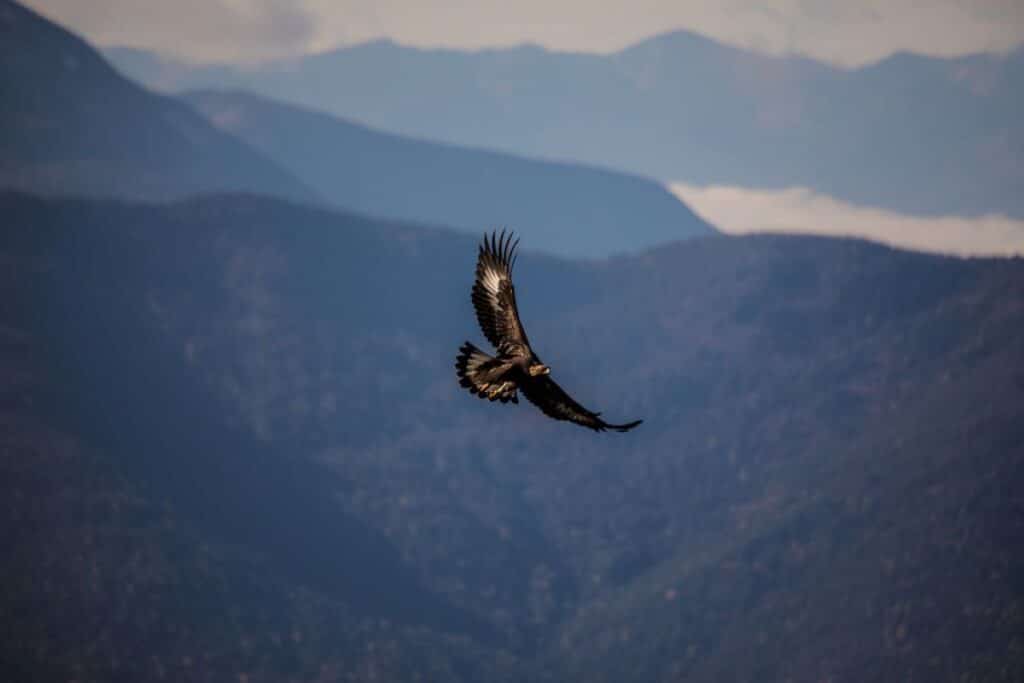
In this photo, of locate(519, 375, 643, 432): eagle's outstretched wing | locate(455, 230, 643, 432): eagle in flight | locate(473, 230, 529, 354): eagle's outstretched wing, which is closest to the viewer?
locate(455, 230, 643, 432): eagle in flight

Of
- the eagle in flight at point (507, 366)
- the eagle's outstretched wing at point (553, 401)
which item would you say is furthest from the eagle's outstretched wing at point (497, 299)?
the eagle's outstretched wing at point (553, 401)

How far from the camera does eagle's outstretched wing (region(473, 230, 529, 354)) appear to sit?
51.2 meters

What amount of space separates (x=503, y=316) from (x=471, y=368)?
15.5ft

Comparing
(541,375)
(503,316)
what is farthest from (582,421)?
(503,316)

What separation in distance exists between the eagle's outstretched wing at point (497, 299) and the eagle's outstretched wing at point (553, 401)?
88.9 inches

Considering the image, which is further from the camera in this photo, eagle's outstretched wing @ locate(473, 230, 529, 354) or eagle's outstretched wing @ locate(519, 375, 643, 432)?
eagle's outstretched wing @ locate(473, 230, 529, 354)

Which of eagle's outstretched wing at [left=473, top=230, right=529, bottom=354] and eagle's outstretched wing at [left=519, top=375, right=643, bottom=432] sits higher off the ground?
eagle's outstretched wing at [left=473, top=230, right=529, bottom=354]

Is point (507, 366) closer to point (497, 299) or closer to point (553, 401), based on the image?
point (553, 401)

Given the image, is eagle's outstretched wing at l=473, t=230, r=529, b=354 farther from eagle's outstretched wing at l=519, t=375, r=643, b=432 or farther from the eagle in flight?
eagle's outstretched wing at l=519, t=375, r=643, b=432

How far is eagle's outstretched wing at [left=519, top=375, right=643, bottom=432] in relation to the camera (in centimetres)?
4788

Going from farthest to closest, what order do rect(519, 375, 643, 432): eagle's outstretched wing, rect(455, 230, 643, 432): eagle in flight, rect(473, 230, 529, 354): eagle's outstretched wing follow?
→ rect(473, 230, 529, 354): eagle's outstretched wing → rect(519, 375, 643, 432): eagle's outstretched wing → rect(455, 230, 643, 432): eagle in flight

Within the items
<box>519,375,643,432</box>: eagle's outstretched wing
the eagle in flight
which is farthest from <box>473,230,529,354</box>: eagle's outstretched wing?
<box>519,375,643,432</box>: eagle's outstretched wing

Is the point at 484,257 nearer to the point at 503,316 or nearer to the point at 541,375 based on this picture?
the point at 503,316

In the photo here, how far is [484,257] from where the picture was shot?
53062 mm
